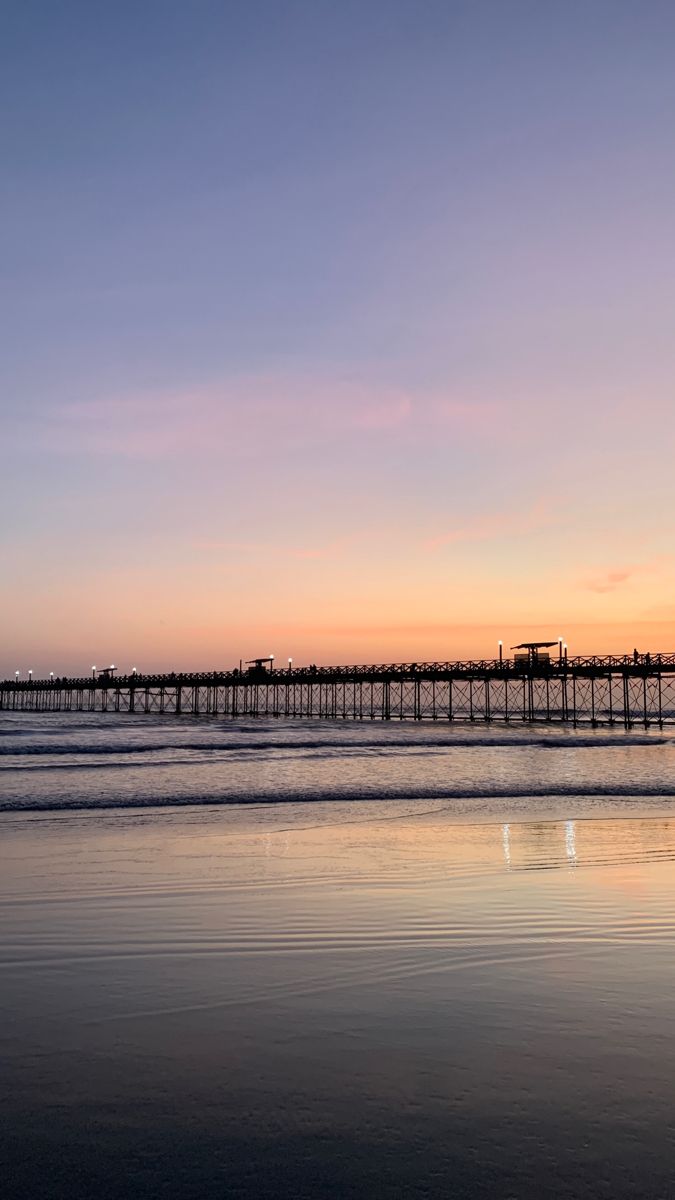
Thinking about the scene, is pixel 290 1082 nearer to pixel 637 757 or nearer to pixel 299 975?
pixel 299 975

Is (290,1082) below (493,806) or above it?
above

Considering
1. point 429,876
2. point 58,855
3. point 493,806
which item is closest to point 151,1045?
point 429,876

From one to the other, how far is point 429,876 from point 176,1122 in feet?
20.8

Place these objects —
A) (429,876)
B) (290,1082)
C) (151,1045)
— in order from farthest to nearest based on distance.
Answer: (429,876) → (151,1045) → (290,1082)

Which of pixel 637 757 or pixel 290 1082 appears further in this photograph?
pixel 637 757

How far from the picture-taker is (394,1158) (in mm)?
3328

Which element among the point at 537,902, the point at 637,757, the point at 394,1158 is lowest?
the point at 637,757

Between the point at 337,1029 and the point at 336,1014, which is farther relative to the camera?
the point at 336,1014

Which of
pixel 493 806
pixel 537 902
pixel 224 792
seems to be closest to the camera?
pixel 537 902

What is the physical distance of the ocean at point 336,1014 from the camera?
10.9 ft

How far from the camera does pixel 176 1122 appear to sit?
3639 mm

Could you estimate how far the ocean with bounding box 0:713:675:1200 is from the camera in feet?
10.9

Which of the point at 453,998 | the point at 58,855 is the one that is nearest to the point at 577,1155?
the point at 453,998

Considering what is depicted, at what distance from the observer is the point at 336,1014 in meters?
5.14
